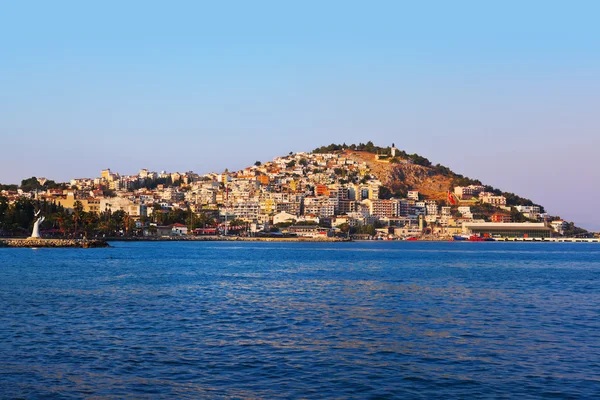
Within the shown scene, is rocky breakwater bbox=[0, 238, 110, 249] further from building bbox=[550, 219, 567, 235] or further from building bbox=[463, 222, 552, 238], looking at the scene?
building bbox=[550, 219, 567, 235]

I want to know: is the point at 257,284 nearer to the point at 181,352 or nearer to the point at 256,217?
the point at 181,352

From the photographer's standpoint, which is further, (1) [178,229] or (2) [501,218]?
(2) [501,218]

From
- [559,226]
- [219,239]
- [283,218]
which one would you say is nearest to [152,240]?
[219,239]

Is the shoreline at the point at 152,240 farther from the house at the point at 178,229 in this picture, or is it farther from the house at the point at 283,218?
the house at the point at 283,218

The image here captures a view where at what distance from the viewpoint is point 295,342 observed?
52.3ft

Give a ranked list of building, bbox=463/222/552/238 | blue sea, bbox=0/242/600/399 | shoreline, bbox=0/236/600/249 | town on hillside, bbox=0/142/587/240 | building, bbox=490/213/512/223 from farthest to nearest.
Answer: building, bbox=490/213/512/223 < building, bbox=463/222/552/238 < town on hillside, bbox=0/142/587/240 < shoreline, bbox=0/236/600/249 < blue sea, bbox=0/242/600/399

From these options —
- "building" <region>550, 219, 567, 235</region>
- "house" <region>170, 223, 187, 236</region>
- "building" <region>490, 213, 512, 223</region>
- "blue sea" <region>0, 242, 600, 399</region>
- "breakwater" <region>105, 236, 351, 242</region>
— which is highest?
"building" <region>490, 213, 512, 223</region>

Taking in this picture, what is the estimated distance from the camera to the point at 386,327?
18344mm

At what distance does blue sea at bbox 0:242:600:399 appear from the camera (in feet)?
39.0

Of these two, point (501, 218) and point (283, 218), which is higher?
point (501, 218)

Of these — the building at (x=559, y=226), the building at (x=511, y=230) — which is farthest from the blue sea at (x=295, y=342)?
the building at (x=559, y=226)

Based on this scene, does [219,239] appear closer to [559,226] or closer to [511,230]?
[511,230]

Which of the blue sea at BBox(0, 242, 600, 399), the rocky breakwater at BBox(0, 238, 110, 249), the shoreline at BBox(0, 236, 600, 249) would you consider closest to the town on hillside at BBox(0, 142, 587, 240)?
the shoreline at BBox(0, 236, 600, 249)

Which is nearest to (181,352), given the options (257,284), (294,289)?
(294,289)
